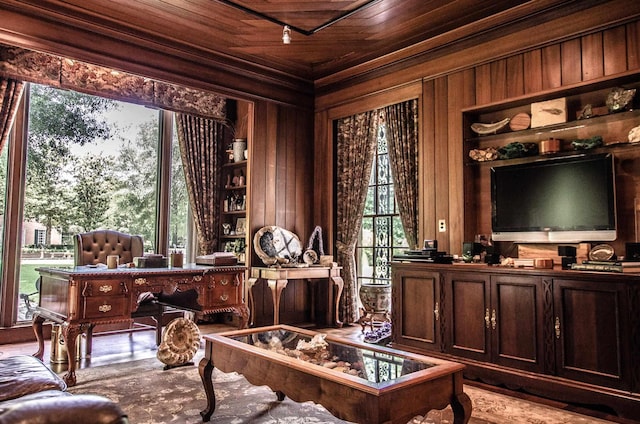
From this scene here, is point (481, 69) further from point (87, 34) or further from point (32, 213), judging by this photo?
point (32, 213)

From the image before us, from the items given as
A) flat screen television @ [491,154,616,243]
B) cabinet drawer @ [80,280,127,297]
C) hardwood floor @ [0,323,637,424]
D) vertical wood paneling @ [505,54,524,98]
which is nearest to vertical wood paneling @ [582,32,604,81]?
vertical wood paneling @ [505,54,524,98]

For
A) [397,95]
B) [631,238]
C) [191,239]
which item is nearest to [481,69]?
[397,95]

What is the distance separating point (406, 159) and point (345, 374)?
3.37 metres

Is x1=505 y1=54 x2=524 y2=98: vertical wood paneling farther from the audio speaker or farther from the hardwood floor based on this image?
the hardwood floor

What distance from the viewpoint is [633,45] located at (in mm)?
3359

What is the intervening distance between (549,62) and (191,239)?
461cm

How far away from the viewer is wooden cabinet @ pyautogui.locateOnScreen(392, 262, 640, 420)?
9.37 feet

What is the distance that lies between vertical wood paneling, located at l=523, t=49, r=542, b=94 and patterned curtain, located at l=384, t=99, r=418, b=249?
1221 millimetres

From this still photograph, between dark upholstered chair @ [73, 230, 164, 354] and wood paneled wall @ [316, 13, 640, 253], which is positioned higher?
wood paneled wall @ [316, 13, 640, 253]

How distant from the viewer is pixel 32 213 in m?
4.96

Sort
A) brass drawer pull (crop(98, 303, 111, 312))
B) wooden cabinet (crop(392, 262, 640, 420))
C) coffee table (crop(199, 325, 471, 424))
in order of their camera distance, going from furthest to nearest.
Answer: brass drawer pull (crop(98, 303, 111, 312)) → wooden cabinet (crop(392, 262, 640, 420)) → coffee table (crop(199, 325, 471, 424))

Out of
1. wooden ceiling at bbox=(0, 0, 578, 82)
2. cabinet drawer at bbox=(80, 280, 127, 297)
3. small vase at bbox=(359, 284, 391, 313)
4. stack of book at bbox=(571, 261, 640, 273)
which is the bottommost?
small vase at bbox=(359, 284, 391, 313)

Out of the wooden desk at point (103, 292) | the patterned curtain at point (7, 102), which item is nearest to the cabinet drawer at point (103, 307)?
the wooden desk at point (103, 292)

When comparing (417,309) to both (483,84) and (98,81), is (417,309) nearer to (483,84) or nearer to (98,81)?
(483,84)
